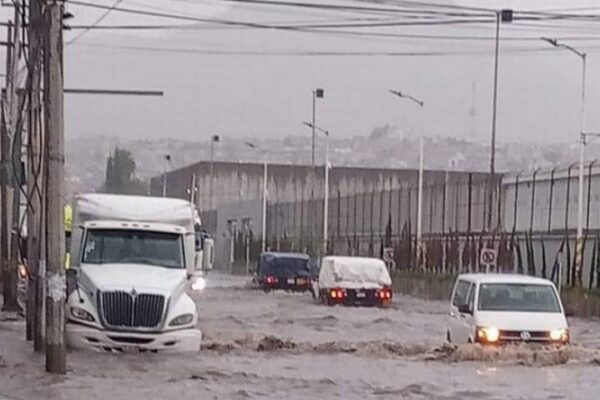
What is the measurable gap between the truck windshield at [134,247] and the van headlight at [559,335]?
270 inches

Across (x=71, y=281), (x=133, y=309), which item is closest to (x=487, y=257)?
(x=71, y=281)

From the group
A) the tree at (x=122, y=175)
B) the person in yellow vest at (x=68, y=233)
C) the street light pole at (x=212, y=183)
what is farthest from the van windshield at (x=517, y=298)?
the tree at (x=122, y=175)

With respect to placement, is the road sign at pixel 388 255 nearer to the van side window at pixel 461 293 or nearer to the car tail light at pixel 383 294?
the car tail light at pixel 383 294

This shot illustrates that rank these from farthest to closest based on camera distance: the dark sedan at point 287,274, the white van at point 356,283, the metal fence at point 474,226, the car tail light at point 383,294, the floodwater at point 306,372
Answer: the dark sedan at point 287,274 < the metal fence at point 474,226 < the car tail light at point 383,294 < the white van at point 356,283 < the floodwater at point 306,372

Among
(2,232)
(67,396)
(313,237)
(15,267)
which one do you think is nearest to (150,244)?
(67,396)

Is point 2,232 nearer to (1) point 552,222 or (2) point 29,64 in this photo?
(2) point 29,64

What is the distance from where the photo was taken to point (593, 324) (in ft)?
149

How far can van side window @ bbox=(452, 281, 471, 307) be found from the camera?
28.7 metres

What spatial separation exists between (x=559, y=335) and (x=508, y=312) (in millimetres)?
1036

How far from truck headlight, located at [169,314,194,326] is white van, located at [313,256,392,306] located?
26.4 meters

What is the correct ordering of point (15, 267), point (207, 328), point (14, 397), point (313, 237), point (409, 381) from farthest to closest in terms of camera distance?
point (313, 237) < point (15, 267) < point (207, 328) < point (409, 381) < point (14, 397)

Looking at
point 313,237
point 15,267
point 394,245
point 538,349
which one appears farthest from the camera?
point 313,237

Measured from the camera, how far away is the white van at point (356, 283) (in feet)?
172

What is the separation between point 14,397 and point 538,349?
35.6ft
